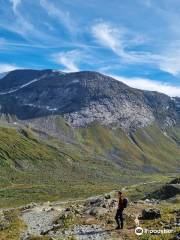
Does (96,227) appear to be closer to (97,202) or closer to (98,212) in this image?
(98,212)

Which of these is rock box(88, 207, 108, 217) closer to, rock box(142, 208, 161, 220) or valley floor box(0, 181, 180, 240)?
valley floor box(0, 181, 180, 240)

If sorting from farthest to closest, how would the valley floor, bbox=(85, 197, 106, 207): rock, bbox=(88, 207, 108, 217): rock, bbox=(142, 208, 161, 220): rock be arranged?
bbox=(85, 197, 106, 207): rock
bbox=(88, 207, 108, 217): rock
bbox=(142, 208, 161, 220): rock
the valley floor

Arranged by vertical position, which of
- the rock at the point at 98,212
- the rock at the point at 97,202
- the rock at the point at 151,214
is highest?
the rock at the point at 151,214

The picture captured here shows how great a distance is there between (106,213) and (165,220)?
12.7 metres

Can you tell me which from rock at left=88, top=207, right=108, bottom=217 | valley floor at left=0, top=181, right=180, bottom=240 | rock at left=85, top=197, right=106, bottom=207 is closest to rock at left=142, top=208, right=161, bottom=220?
valley floor at left=0, top=181, right=180, bottom=240

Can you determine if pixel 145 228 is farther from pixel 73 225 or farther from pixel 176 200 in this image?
pixel 176 200

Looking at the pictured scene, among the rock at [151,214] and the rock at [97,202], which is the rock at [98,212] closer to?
the rock at [97,202]

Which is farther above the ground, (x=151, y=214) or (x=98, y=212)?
(x=151, y=214)

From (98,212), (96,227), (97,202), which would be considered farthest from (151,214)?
(97,202)

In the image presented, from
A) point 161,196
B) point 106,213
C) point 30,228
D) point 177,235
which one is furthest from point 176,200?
point 177,235

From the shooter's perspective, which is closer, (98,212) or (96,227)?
(96,227)

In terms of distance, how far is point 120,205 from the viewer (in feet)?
137

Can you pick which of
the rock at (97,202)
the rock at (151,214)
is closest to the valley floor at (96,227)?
the rock at (151,214)

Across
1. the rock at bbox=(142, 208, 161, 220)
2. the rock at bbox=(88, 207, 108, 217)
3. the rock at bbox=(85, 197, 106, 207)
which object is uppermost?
the rock at bbox=(142, 208, 161, 220)
